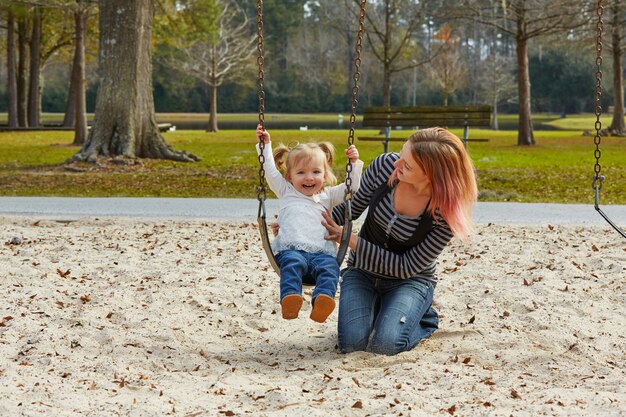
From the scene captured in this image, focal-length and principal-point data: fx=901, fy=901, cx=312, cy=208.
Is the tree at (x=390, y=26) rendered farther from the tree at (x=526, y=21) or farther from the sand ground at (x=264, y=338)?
the sand ground at (x=264, y=338)

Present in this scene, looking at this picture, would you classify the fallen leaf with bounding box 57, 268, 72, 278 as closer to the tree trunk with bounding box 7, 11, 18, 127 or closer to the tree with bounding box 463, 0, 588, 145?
the tree with bounding box 463, 0, 588, 145

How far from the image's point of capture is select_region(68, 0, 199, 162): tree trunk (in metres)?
14.4

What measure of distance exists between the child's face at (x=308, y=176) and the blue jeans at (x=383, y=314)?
0.47m

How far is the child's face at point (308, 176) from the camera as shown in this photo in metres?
4.54

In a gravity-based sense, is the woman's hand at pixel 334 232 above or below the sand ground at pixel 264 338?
above

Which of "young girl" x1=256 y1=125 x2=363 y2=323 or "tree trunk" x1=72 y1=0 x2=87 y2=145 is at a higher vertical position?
"tree trunk" x1=72 y1=0 x2=87 y2=145

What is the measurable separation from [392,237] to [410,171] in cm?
39

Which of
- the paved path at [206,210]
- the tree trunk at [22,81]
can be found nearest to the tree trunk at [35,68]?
the tree trunk at [22,81]

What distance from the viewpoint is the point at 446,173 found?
412cm

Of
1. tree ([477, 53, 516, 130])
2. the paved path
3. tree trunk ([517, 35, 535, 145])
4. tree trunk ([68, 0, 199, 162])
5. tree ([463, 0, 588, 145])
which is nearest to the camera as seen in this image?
the paved path

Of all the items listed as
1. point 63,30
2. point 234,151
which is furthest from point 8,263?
point 63,30

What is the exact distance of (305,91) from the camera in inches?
2406

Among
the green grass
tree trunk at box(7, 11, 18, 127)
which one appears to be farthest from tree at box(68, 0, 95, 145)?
tree trunk at box(7, 11, 18, 127)

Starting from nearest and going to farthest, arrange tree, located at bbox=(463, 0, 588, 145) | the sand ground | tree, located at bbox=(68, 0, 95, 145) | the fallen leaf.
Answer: the sand ground < the fallen leaf < tree, located at bbox=(463, 0, 588, 145) < tree, located at bbox=(68, 0, 95, 145)
